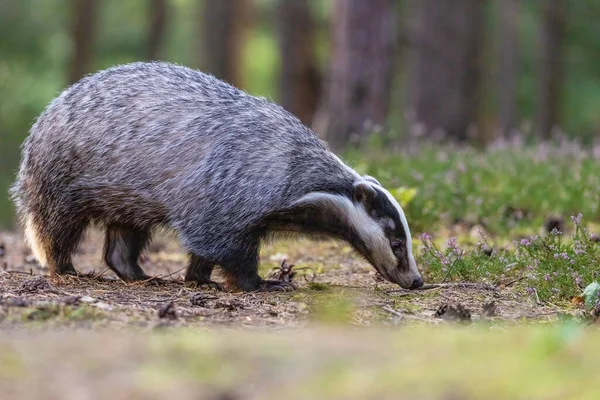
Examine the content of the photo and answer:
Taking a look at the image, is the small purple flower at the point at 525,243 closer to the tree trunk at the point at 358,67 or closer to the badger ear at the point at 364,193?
the badger ear at the point at 364,193

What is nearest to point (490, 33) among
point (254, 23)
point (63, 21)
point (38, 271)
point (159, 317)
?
point (254, 23)

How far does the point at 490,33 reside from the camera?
3244 cm

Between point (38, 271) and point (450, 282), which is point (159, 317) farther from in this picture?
point (38, 271)

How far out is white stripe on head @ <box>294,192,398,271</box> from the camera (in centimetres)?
602

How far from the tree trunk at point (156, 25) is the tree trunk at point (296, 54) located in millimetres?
5934

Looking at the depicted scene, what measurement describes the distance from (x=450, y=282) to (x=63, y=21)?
21949 millimetres

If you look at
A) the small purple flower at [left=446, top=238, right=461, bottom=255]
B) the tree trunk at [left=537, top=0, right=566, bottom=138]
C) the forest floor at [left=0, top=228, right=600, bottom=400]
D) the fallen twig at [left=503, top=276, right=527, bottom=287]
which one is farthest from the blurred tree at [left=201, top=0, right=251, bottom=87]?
the forest floor at [left=0, top=228, right=600, bottom=400]

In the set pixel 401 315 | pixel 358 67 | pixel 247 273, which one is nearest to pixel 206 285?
pixel 247 273

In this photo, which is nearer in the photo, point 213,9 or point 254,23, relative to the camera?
point 213,9

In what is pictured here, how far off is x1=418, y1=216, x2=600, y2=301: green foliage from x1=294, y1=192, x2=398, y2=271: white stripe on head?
0.45m

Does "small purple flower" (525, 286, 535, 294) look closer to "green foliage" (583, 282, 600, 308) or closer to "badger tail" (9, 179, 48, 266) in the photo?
"green foliage" (583, 282, 600, 308)

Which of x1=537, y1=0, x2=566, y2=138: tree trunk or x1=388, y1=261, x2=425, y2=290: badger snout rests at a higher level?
x1=537, y1=0, x2=566, y2=138: tree trunk

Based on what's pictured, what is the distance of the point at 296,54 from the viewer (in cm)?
1852

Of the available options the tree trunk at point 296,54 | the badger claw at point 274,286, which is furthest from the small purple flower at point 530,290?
the tree trunk at point 296,54
